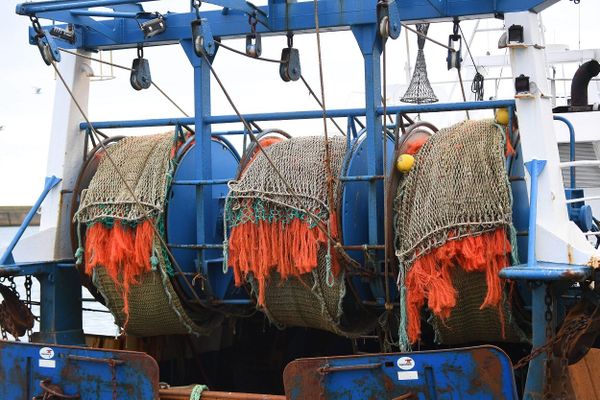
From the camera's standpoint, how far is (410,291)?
6555 mm

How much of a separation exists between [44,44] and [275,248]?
98.1 inches

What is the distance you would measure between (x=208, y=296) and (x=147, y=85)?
205 centimetres

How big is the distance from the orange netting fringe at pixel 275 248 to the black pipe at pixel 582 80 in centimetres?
586

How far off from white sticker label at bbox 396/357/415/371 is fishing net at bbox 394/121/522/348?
1.16ft

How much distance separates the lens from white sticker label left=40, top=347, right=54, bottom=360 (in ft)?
23.5

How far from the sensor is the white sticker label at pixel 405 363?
6215 millimetres

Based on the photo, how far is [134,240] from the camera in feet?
24.7

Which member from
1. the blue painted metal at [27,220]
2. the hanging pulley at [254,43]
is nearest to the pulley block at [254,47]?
the hanging pulley at [254,43]

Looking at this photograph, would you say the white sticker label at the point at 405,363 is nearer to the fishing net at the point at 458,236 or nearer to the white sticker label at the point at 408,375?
the white sticker label at the point at 408,375

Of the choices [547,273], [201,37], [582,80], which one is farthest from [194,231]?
[582,80]

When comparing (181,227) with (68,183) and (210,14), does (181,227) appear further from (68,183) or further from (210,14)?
(210,14)

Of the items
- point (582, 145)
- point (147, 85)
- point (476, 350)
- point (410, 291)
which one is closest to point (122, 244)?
point (147, 85)

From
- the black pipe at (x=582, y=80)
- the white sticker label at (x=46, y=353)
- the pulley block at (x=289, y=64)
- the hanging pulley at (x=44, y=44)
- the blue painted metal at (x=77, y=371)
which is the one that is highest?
the black pipe at (x=582, y=80)

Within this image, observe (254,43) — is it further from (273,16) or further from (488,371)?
(488,371)
